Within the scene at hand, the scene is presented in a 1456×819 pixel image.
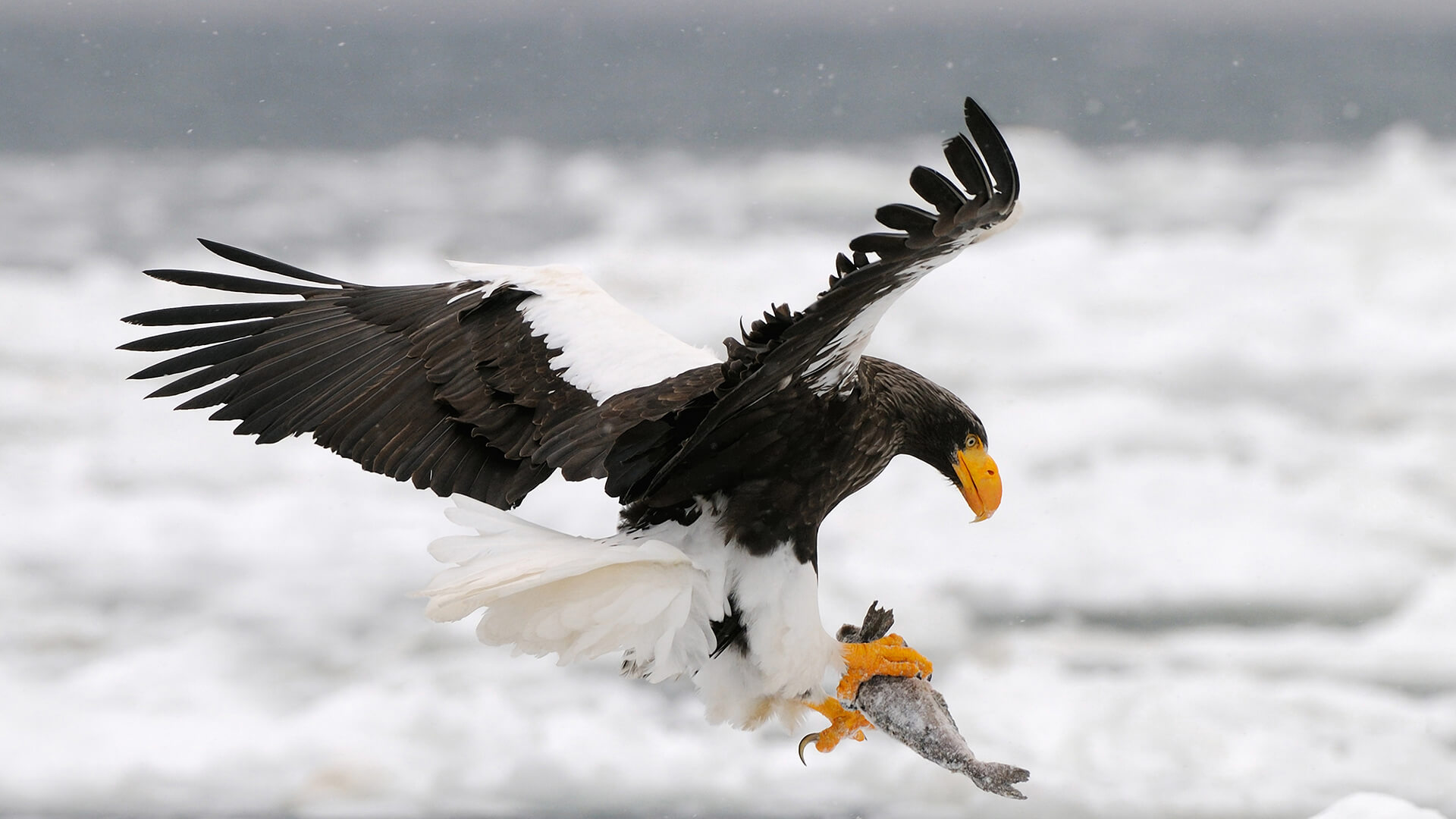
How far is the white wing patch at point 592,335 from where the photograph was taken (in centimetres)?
271

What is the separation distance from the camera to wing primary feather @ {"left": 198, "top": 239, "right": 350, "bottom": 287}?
319 centimetres

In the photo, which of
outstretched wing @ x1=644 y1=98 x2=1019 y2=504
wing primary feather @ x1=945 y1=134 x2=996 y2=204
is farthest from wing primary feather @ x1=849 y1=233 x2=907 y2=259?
wing primary feather @ x1=945 y1=134 x2=996 y2=204

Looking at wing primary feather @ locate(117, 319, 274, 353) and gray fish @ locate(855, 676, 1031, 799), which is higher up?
wing primary feather @ locate(117, 319, 274, 353)

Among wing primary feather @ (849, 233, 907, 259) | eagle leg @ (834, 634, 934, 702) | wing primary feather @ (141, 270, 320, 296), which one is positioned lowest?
eagle leg @ (834, 634, 934, 702)

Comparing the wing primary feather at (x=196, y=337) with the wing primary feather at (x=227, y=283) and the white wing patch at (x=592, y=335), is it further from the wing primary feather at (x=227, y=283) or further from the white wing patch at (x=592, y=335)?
the white wing patch at (x=592, y=335)

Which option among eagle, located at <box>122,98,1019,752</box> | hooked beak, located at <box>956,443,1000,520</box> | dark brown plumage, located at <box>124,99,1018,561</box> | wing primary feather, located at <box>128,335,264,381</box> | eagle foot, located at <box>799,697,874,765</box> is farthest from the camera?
wing primary feather, located at <box>128,335,264,381</box>

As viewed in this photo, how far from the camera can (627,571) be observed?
2363 mm

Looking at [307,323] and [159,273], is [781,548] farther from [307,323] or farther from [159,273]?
[159,273]

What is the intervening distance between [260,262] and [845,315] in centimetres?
186

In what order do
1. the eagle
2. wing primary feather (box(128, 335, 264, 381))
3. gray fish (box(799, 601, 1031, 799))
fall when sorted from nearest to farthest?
the eagle, gray fish (box(799, 601, 1031, 799)), wing primary feather (box(128, 335, 264, 381))

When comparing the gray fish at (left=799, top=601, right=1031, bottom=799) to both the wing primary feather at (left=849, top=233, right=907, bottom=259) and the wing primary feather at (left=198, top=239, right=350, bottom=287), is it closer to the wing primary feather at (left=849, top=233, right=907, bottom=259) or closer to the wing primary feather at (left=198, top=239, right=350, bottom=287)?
the wing primary feather at (left=849, top=233, right=907, bottom=259)

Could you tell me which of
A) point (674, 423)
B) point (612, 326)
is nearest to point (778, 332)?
point (674, 423)

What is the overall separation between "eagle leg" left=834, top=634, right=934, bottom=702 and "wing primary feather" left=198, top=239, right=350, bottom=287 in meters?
1.57

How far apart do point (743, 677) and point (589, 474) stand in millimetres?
579
